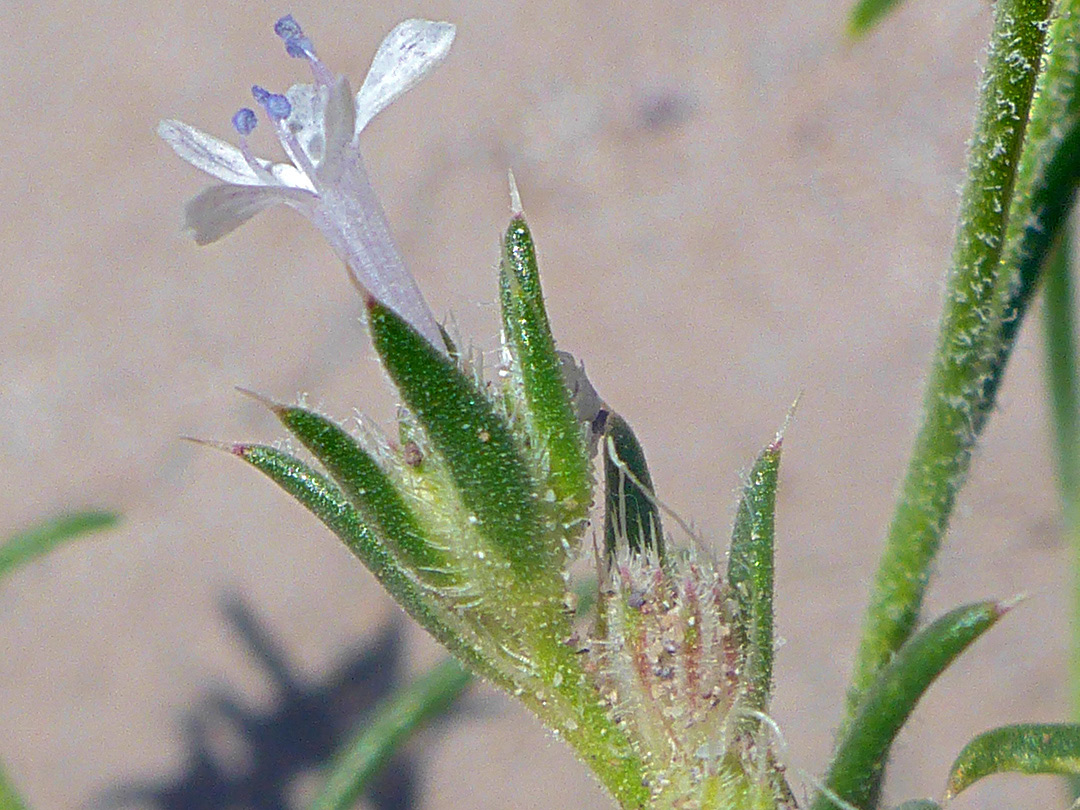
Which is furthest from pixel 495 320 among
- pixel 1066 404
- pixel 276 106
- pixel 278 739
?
pixel 276 106

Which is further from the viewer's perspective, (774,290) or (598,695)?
(774,290)

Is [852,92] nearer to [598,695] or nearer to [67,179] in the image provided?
[67,179]

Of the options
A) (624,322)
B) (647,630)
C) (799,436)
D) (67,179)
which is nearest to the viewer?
(647,630)

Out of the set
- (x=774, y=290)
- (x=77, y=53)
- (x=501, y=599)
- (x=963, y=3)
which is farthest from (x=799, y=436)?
(x=77, y=53)

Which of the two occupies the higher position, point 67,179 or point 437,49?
point 67,179

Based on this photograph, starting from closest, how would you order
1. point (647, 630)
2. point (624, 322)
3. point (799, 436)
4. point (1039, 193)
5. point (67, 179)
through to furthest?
point (647, 630) < point (1039, 193) < point (799, 436) < point (624, 322) < point (67, 179)
